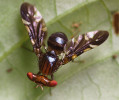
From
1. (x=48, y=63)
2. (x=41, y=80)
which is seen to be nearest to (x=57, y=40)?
(x=48, y=63)

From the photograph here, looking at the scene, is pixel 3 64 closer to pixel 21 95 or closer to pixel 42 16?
pixel 21 95

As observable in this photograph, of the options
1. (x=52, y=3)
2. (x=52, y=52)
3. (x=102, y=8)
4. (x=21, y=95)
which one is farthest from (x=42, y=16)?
(x=21, y=95)

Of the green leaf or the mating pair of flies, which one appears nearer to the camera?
the mating pair of flies

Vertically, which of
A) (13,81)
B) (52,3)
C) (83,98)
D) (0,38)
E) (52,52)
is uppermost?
(52,3)

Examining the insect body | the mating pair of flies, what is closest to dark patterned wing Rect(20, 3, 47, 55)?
the mating pair of flies

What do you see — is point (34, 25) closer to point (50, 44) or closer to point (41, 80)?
point (50, 44)

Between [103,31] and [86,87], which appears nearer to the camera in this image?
[103,31]

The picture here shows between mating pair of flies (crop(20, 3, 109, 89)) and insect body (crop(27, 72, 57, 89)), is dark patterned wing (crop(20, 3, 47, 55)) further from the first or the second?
insect body (crop(27, 72, 57, 89))
